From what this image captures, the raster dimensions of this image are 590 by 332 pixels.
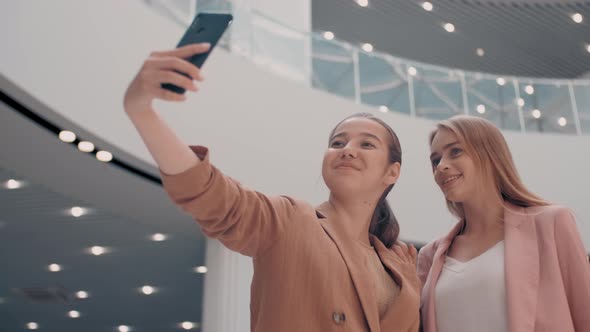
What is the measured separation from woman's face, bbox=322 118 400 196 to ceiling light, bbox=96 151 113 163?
4.28m

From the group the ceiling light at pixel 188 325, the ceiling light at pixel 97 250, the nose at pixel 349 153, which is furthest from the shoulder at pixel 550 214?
the ceiling light at pixel 188 325

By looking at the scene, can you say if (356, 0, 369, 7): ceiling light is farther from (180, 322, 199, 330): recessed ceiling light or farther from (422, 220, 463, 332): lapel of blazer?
(422, 220, 463, 332): lapel of blazer

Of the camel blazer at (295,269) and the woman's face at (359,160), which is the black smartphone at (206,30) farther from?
the woman's face at (359,160)

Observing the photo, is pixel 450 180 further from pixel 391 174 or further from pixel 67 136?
pixel 67 136

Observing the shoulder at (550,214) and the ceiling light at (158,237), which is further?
the ceiling light at (158,237)

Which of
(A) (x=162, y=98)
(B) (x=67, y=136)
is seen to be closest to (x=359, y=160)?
(A) (x=162, y=98)

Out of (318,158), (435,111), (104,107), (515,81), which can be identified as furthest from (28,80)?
(515,81)

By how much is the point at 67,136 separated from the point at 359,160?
13.9ft

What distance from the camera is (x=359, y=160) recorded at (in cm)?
207

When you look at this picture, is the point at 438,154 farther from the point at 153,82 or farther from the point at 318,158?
the point at 318,158

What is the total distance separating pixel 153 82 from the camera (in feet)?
4.78

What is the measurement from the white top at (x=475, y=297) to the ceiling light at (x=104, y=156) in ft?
14.3

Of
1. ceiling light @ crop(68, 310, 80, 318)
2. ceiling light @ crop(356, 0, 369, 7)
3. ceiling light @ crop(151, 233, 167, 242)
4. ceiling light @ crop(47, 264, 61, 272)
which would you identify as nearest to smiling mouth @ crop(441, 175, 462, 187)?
ceiling light @ crop(151, 233, 167, 242)

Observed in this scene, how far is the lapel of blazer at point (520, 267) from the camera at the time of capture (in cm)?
206
